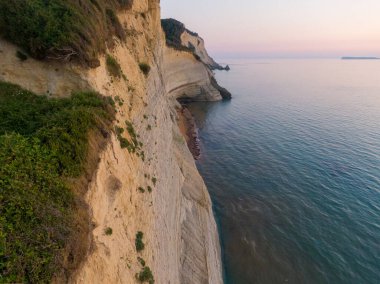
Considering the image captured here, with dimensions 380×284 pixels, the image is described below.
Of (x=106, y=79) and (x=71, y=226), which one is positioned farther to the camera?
(x=106, y=79)

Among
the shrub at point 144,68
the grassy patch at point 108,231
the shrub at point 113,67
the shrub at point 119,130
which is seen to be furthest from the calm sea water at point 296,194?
the shrub at point 113,67

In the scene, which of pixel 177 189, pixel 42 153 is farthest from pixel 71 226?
pixel 177 189

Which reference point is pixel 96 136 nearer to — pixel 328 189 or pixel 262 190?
pixel 262 190

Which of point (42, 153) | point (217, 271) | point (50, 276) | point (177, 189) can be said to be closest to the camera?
point (50, 276)

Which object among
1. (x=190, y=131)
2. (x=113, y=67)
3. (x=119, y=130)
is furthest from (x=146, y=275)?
(x=190, y=131)

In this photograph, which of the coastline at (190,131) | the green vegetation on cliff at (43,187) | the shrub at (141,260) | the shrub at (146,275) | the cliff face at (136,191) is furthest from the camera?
the coastline at (190,131)

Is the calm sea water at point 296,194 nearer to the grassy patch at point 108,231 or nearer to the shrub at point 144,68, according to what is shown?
the grassy patch at point 108,231

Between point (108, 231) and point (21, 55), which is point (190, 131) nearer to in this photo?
point (21, 55)
